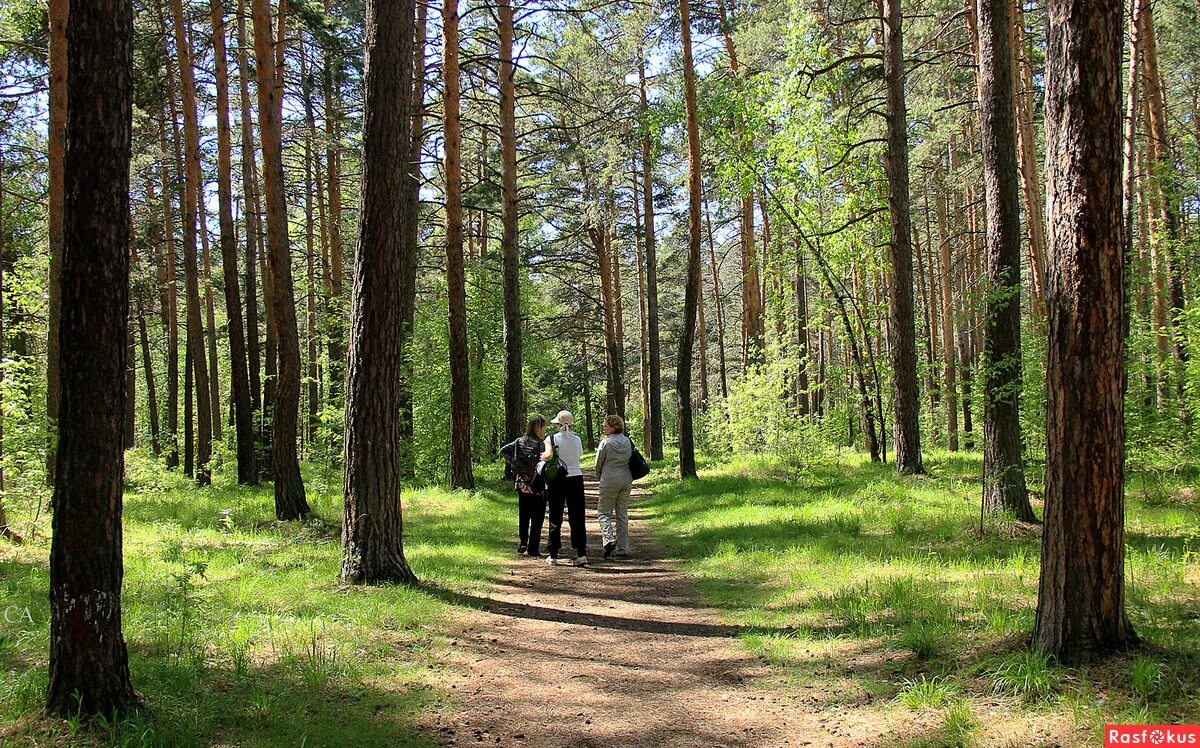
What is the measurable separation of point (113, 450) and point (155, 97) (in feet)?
41.2

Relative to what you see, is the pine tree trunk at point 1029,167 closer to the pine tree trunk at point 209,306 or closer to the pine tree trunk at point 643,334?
the pine tree trunk at point 643,334

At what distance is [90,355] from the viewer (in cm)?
370

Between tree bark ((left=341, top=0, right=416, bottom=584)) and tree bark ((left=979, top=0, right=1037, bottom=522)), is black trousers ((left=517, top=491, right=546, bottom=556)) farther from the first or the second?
tree bark ((left=979, top=0, right=1037, bottom=522))

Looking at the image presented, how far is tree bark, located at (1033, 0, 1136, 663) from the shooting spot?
4059 mm

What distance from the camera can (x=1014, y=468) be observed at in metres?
8.19

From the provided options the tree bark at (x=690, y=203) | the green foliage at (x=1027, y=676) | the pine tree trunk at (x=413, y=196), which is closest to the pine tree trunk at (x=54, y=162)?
the pine tree trunk at (x=413, y=196)

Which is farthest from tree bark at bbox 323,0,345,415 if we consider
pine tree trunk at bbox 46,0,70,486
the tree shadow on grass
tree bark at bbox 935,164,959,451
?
tree bark at bbox 935,164,959,451

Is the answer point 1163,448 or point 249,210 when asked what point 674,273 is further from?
point 1163,448

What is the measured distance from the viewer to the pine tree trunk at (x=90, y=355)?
3678mm

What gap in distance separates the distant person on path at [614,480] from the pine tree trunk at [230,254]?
9.45m

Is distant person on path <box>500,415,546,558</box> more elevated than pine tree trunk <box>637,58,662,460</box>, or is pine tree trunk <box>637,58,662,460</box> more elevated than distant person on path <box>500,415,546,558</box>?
pine tree trunk <box>637,58,662,460</box>

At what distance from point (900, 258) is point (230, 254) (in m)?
13.2

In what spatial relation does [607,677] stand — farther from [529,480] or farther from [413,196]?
[413,196]

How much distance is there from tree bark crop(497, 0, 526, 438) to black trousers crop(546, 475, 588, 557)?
5.83 meters
